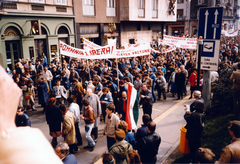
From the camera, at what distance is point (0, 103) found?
65 cm

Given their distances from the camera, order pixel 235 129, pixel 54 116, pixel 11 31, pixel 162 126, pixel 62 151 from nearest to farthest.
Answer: pixel 235 129
pixel 62 151
pixel 54 116
pixel 162 126
pixel 11 31

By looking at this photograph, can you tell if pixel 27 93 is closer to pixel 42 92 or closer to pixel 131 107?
pixel 42 92

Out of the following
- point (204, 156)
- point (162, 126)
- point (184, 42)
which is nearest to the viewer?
point (204, 156)

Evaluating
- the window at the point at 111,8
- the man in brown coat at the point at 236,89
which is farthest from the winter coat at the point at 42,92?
the window at the point at 111,8

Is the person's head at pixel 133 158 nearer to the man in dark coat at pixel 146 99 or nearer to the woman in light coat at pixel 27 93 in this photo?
the man in dark coat at pixel 146 99

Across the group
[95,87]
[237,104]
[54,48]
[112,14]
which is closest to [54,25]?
[54,48]

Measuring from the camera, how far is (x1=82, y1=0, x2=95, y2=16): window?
69.7 feet

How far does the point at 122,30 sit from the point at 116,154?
23.6 m

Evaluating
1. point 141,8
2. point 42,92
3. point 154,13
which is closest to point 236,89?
point 42,92

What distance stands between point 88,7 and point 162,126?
17.2 metres

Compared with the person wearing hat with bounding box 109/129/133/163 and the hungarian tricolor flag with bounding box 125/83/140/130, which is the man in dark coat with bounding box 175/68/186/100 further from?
the person wearing hat with bounding box 109/129/133/163

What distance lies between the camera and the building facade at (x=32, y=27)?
1492 cm

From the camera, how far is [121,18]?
83.0ft

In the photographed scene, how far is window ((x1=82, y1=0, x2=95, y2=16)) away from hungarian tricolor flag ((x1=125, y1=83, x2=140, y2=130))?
653 inches
